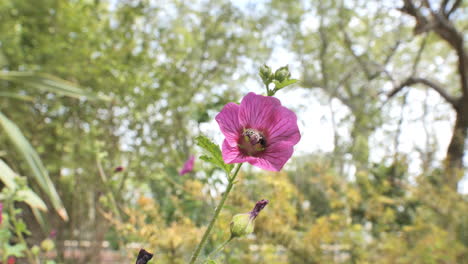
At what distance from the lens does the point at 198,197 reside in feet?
4.37

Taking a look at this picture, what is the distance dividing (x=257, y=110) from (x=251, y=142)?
0.05 metres

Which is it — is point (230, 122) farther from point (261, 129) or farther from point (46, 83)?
point (46, 83)

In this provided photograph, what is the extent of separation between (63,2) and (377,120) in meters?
4.87

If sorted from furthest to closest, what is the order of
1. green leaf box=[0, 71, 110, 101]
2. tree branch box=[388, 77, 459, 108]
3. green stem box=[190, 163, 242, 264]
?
1. tree branch box=[388, 77, 459, 108]
2. green leaf box=[0, 71, 110, 101]
3. green stem box=[190, 163, 242, 264]

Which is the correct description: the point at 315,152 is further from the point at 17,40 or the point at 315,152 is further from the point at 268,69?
the point at 268,69

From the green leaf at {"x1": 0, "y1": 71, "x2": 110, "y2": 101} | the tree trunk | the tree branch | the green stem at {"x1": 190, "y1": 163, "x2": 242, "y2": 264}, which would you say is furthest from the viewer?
the tree branch

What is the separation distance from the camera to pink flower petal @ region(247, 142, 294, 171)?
0.45 metres

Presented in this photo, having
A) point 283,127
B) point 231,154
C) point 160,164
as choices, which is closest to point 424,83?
point 160,164

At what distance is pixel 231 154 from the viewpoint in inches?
17.1

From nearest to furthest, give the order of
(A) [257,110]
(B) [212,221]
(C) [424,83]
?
(B) [212,221], (A) [257,110], (C) [424,83]

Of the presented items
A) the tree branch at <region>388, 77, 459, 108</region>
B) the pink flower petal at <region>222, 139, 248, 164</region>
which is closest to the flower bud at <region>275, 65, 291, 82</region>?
the pink flower petal at <region>222, 139, 248, 164</region>

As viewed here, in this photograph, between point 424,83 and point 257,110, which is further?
point 424,83

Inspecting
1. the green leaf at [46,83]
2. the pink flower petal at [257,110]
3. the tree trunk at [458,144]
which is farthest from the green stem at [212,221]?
the tree trunk at [458,144]

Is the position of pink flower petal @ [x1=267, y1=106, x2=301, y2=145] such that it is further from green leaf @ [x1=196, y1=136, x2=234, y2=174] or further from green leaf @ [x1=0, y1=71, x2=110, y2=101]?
green leaf @ [x1=0, y1=71, x2=110, y2=101]
